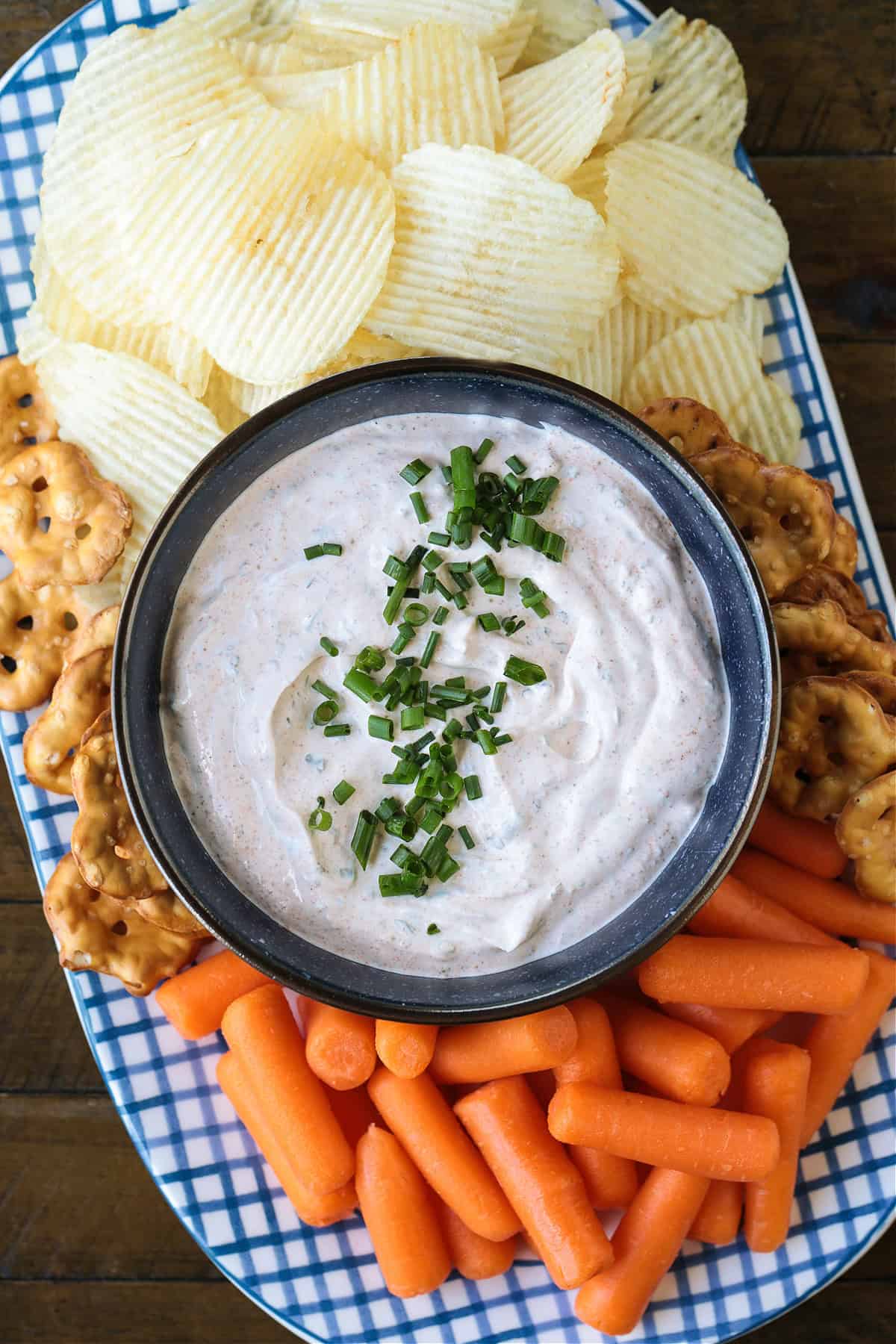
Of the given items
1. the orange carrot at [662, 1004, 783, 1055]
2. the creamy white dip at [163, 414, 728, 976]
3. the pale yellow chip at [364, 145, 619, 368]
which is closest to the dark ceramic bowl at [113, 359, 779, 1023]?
the creamy white dip at [163, 414, 728, 976]

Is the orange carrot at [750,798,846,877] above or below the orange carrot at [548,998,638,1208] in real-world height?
above

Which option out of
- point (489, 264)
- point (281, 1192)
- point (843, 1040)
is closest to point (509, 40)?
point (489, 264)

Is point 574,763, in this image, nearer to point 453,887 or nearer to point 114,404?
point 453,887

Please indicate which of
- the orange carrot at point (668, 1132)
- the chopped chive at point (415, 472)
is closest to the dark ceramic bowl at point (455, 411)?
the chopped chive at point (415, 472)

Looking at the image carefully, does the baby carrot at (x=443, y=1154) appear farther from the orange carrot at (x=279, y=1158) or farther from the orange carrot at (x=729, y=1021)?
the orange carrot at (x=729, y=1021)

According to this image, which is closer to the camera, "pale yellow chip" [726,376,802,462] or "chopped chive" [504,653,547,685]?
"chopped chive" [504,653,547,685]

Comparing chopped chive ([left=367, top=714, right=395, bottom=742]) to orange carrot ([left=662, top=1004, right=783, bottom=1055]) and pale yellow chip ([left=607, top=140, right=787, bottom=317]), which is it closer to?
orange carrot ([left=662, top=1004, right=783, bottom=1055])

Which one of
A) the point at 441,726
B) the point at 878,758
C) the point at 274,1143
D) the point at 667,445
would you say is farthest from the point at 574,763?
the point at 274,1143

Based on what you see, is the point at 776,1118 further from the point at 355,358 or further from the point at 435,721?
the point at 355,358
